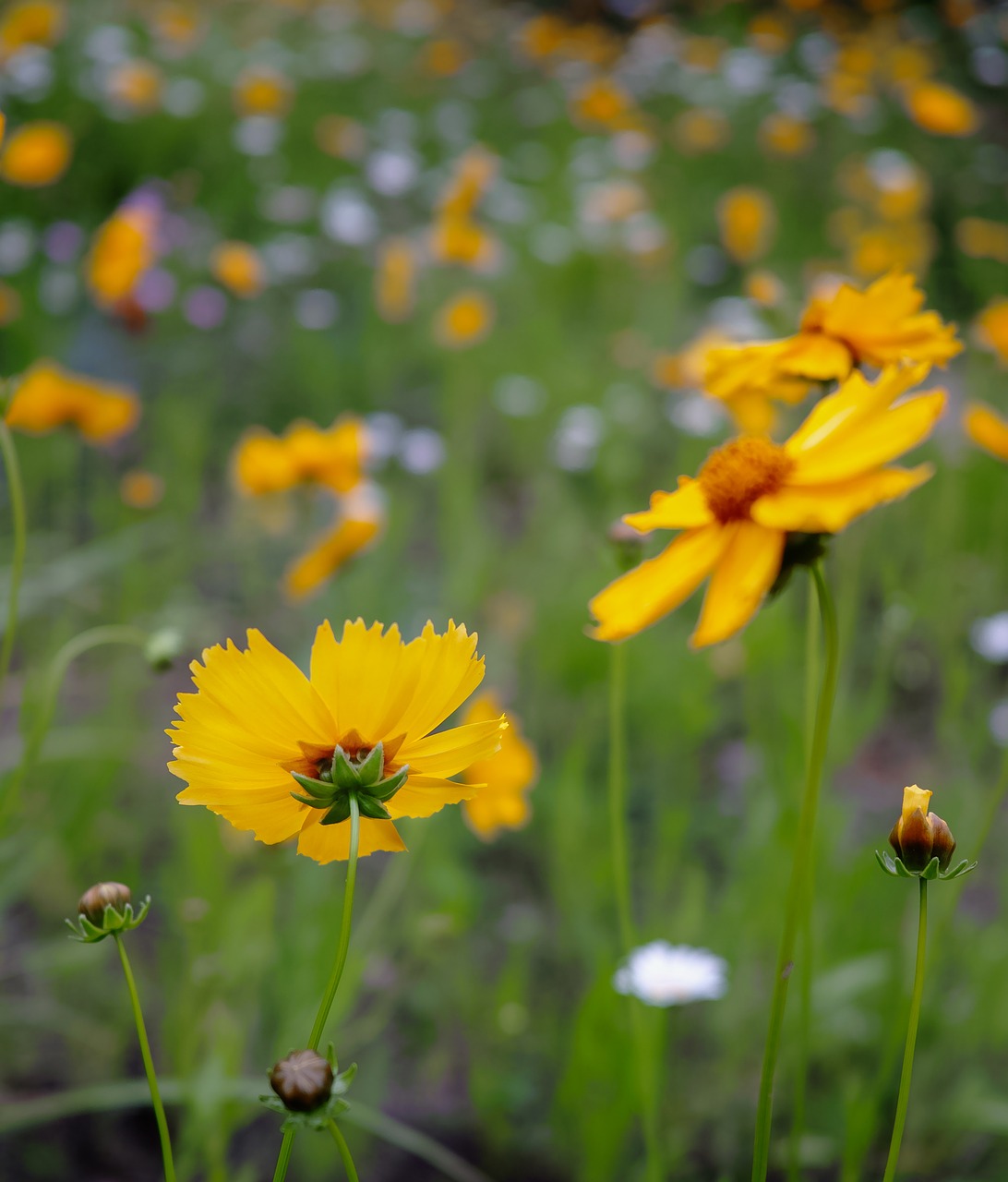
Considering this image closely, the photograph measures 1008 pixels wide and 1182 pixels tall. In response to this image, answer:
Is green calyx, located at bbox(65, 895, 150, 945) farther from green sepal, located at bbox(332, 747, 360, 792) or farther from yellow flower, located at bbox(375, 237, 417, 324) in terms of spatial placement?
yellow flower, located at bbox(375, 237, 417, 324)

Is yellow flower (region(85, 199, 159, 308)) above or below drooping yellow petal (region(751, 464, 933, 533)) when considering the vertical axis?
below

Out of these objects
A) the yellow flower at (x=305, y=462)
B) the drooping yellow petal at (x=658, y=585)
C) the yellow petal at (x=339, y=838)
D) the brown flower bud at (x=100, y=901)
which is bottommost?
the yellow flower at (x=305, y=462)

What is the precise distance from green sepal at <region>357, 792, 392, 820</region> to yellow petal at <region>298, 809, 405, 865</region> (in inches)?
1.2

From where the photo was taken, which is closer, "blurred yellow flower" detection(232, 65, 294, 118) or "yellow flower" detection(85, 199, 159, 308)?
"yellow flower" detection(85, 199, 159, 308)

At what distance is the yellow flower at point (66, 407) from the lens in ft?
3.09

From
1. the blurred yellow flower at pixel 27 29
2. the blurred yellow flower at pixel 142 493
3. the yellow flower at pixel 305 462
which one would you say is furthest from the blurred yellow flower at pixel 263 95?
the yellow flower at pixel 305 462

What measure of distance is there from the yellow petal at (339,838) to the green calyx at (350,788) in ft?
0.10

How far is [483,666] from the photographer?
0.30 m

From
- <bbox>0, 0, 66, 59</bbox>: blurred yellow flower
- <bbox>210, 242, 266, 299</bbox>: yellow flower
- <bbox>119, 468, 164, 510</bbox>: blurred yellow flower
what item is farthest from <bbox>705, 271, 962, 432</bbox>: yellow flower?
<bbox>0, 0, 66, 59</bbox>: blurred yellow flower

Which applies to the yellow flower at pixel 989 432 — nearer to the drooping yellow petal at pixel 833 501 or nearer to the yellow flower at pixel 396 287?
the drooping yellow petal at pixel 833 501

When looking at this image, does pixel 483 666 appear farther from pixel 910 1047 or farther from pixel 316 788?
pixel 910 1047

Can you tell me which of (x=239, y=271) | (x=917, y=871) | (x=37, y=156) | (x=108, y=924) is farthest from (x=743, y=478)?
(x=37, y=156)

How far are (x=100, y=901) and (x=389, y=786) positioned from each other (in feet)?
0.38

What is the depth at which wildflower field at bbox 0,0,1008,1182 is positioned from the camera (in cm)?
32
